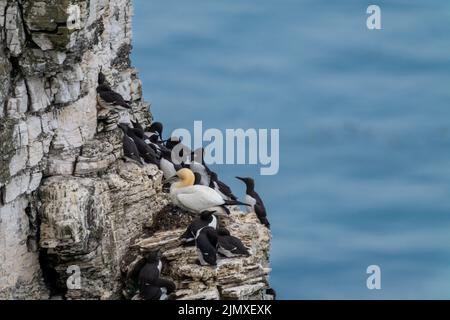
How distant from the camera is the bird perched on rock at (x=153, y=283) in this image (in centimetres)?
3631

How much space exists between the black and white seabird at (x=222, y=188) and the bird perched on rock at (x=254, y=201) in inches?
17.4

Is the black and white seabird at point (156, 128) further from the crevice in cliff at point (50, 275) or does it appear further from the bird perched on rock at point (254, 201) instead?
the crevice in cliff at point (50, 275)

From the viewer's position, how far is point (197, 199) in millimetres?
38781

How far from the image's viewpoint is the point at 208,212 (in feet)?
124

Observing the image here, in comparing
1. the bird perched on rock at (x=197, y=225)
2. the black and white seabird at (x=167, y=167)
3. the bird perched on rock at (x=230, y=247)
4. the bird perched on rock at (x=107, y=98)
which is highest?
the bird perched on rock at (x=107, y=98)

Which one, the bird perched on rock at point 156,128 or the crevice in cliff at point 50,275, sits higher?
the bird perched on rock at point 156,128

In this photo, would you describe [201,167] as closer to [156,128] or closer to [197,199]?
[156,128]

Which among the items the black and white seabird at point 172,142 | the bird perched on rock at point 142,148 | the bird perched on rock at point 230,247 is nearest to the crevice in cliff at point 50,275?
the bird perched on rock at point 230,247

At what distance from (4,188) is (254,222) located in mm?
6508

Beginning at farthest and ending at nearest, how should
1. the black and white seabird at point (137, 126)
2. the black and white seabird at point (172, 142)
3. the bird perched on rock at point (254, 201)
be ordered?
the black and white seabird at point (172, 142) < the black and white seabird at point (137, 126) < the bird perched on rock at point (254, 201)

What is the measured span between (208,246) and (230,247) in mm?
758

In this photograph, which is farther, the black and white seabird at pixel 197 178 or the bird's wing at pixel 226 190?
the bird's wing at pixel 226 190

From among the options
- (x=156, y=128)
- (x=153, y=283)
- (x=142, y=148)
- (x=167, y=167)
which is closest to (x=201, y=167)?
(x=167, y=167)
